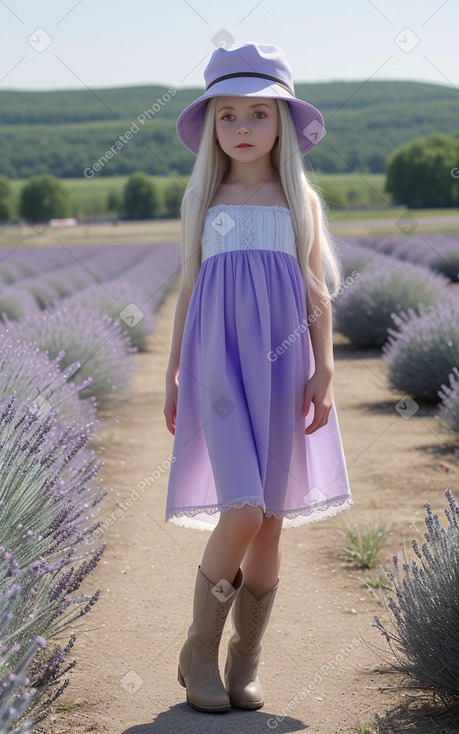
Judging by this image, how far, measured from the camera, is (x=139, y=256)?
95.8ft

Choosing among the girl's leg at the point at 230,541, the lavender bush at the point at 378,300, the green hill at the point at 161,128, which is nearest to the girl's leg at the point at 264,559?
the girl's leg at the point at 230,541

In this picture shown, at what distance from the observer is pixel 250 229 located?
2.82 m

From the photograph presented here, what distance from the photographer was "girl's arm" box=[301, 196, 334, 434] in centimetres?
276

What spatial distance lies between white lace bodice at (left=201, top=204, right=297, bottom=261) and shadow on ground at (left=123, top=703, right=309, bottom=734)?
1.29 meters

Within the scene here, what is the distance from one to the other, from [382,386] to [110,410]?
248cm

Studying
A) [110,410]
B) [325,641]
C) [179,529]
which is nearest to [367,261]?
[110,410]

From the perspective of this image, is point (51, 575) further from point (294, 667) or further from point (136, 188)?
point (136, 188)

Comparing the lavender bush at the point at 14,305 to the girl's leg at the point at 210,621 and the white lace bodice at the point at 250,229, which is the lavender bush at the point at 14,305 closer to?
the white lace bodice at the point at 250,229

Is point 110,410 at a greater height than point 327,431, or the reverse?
point 327,431

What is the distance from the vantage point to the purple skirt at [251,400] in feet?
8.66

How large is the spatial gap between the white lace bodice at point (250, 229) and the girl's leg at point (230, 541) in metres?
0.76

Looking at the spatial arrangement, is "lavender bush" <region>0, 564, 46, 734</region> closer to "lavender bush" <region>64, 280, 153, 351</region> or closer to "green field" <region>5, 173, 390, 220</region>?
"lavender bush" <region>64, 280, 153, 351</region>
